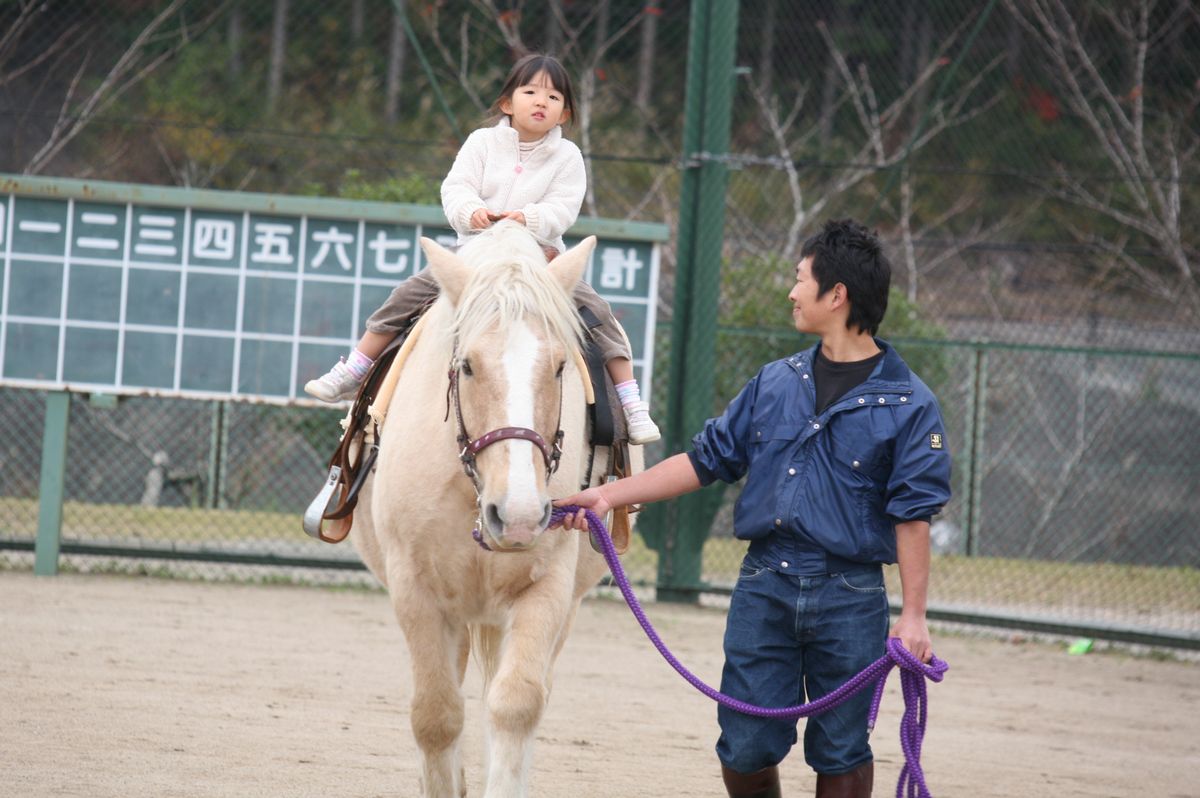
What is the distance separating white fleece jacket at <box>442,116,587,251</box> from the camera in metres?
4.66

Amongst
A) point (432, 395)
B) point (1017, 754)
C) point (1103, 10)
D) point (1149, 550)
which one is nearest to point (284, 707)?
point (432, 395)

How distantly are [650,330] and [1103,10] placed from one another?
5.65 metres

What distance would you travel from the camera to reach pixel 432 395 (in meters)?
3.98

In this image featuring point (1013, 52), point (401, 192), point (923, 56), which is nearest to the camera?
point (401, 192)

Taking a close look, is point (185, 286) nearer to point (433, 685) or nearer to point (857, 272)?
point (433, 685)

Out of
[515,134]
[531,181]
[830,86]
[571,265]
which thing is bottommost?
[571,265]

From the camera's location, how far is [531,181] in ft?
15.4

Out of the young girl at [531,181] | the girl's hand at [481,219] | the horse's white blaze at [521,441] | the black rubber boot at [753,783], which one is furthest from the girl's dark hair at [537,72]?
the black rubber boot at [753,783]

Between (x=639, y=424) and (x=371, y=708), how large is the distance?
87.0 inches

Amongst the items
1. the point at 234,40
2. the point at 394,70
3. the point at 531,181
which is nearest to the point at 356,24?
the point at 394,70

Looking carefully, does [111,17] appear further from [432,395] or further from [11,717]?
[432,395]

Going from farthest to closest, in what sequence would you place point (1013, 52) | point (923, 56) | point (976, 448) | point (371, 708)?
1. point (1013, 52)
2. point (923, 56)
3. point (976, 448)
4. point (371, 708)

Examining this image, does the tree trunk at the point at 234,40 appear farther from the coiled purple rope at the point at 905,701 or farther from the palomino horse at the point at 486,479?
the coiled purple rope at the point at 905,701

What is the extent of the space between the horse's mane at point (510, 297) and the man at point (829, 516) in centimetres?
52
